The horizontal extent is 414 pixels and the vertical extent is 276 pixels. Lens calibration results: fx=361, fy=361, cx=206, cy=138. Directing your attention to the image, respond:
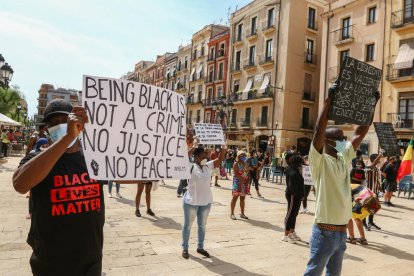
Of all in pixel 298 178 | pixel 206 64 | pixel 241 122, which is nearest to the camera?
pixel 298 178

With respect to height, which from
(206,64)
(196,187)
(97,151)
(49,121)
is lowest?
(196,187)

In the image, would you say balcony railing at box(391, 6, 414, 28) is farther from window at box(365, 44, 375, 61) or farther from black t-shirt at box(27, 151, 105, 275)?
black t-shirt at box(27, 151, 105, 275)

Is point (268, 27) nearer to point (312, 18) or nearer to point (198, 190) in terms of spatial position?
point (312, 18)

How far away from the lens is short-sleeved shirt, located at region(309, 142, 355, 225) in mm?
3293

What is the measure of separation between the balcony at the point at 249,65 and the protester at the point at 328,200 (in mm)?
31374

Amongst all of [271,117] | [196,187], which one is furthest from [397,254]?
[271,117]

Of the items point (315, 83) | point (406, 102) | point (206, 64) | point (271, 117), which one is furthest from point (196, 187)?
point (206, 64)

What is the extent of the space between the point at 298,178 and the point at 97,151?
524cm

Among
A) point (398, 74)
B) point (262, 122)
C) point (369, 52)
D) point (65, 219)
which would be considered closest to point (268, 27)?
point (262, 122)

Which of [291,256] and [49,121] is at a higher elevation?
[49,121]

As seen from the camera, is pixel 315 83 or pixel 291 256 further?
pixel 315 83

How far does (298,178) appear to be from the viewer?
693 cm

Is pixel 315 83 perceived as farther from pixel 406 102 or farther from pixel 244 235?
pixel 244 235

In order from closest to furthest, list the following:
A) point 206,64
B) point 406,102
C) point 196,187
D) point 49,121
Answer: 1. point 49,121
2. point 196,187
3. point 406,102
4. point 206,64
